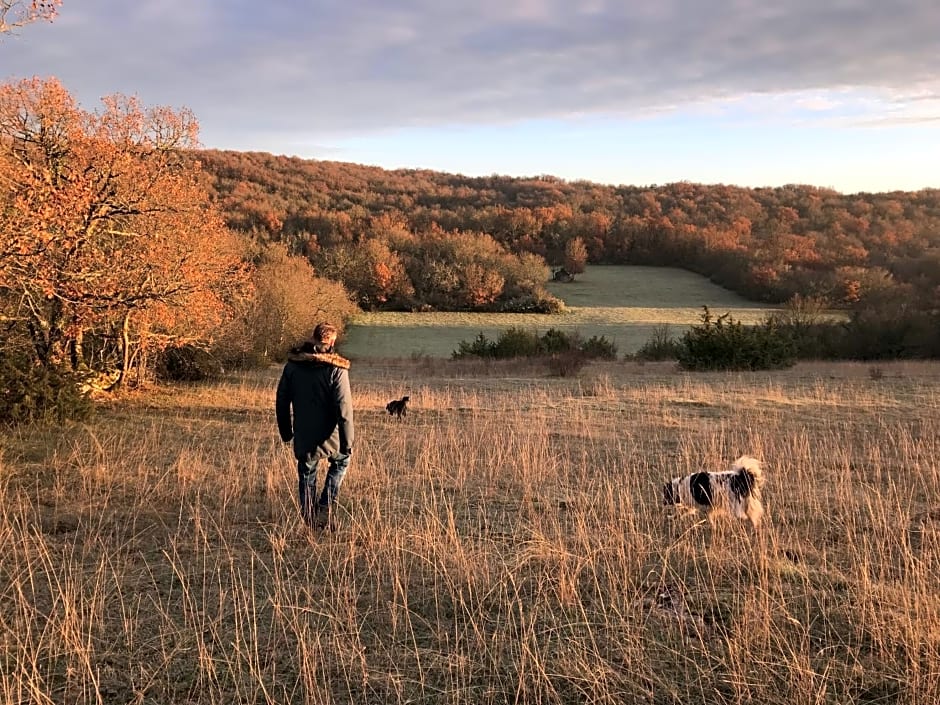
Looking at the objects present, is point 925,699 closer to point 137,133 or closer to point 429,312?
point 137,133

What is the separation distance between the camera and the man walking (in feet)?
17.7

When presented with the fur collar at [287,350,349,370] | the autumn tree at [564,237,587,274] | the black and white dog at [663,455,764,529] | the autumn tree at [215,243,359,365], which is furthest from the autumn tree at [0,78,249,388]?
the autumn tree at [564,237,587,274]

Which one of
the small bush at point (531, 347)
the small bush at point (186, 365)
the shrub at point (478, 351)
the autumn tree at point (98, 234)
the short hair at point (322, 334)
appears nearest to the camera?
the short hair at point (322, 334)

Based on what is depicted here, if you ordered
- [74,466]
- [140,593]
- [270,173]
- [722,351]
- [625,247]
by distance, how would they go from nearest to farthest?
[140,593], [74,466], [722,351], [625,247], [270,173]

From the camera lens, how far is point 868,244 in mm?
53781

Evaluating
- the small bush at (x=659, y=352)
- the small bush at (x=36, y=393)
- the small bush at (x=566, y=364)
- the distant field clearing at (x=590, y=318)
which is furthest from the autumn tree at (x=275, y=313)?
the small bush at (x=659, y=352)

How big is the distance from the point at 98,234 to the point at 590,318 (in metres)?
29.5

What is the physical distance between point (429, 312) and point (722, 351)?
22.3m

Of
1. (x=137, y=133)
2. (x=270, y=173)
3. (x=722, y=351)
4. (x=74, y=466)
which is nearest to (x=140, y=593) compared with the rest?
(x=74, y=466)

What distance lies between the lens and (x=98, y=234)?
11.4m

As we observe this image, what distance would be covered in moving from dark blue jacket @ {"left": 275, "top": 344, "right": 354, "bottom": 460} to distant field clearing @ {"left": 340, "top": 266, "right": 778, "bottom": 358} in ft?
79.5

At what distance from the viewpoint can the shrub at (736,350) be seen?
21.4 meters

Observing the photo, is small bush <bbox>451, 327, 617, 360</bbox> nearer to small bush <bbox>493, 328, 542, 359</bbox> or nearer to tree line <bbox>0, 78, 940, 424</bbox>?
small bush <bbox>493, 328, 542, 359</bbox>

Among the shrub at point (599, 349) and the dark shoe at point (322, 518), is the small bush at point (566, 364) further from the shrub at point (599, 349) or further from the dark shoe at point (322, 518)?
the dark shoe at point (322, 518)
